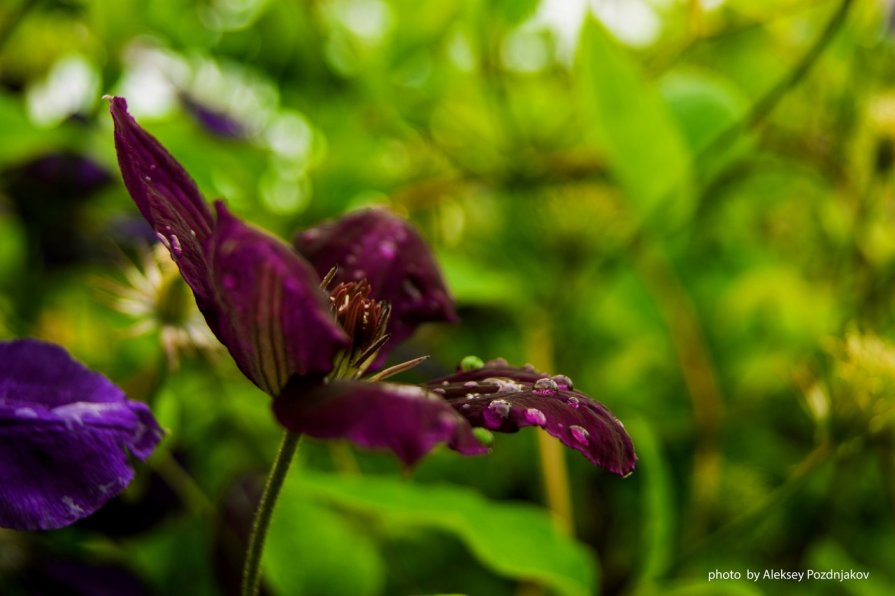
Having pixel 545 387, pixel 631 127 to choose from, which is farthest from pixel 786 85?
pixel 545 387

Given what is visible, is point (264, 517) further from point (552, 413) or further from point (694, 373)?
point (694, 373)

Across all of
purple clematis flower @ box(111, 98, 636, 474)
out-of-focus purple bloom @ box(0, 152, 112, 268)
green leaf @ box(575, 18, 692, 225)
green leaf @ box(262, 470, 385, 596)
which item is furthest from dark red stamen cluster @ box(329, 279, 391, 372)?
out-of-focus purple bloom @ box(0, 152, 112, 268)

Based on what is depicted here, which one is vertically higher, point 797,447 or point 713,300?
point 713,300

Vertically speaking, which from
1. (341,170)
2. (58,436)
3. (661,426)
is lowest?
(58,436)

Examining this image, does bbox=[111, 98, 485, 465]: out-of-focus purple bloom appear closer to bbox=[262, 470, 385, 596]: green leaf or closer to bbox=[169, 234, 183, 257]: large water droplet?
bbox=[169, 234, 183, 257]: large water droplet

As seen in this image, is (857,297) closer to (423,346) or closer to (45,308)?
(423,346)

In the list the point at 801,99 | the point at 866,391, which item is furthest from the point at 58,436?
the point at 801,99
